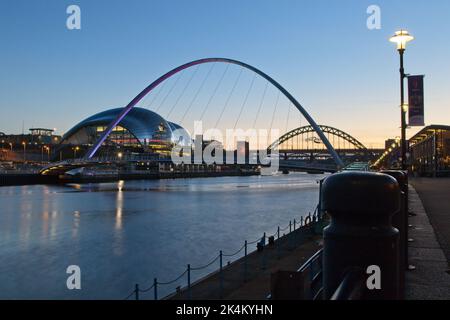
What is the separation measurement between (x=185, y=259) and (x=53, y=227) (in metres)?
17.3

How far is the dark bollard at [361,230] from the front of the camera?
2381 millimetres

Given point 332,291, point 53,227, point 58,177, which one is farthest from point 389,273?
point 58,177

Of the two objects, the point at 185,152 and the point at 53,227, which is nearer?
the point at 53,227

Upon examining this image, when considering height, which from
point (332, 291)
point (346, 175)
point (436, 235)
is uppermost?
point (346, 175)

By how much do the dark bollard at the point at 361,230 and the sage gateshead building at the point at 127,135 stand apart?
16322cm

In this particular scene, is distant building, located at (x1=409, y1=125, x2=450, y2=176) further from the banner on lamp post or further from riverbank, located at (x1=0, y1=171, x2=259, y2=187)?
riverbank, located at (x1=0, y1=171, x2=259, y2=187)

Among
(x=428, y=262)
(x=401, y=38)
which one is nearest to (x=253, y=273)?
(x=428, y=262)

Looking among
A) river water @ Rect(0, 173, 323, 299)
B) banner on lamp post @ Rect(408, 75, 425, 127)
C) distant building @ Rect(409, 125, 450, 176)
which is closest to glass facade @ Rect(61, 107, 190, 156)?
distant building @ Rect(409, 125, 450, 176)

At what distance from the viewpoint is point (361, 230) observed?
2418mm

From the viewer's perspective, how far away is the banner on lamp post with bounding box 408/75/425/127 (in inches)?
774

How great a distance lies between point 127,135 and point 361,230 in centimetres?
17642

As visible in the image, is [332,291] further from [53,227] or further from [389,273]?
[53,227]

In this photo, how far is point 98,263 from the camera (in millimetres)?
22359

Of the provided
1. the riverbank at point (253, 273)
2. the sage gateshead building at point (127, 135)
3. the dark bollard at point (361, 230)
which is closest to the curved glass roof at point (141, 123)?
the sage gateshead building at point (127, 135)
